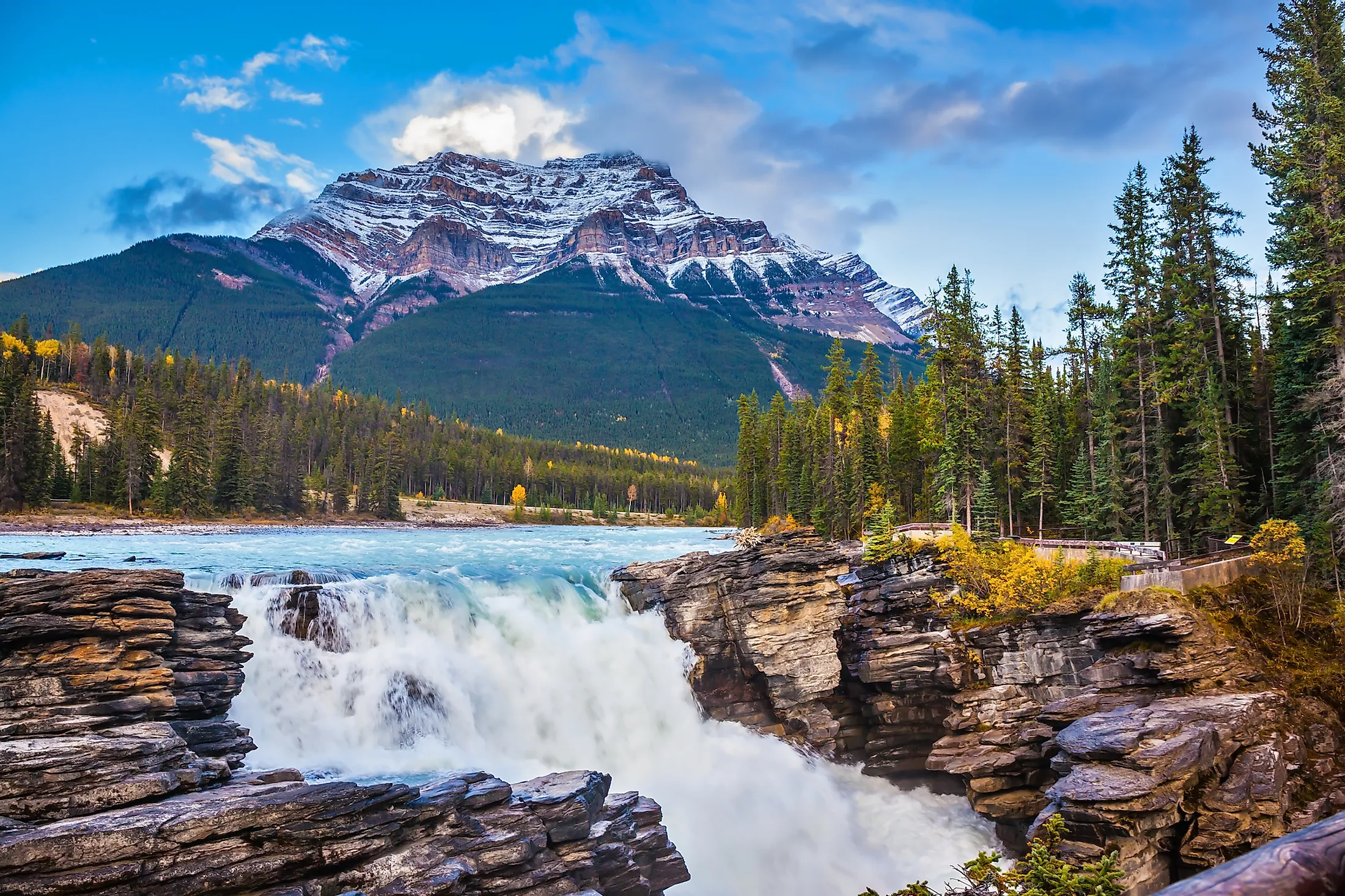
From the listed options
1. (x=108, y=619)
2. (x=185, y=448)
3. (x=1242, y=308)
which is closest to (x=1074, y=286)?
(x=1242, y=308)

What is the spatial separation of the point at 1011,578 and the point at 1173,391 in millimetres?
14229

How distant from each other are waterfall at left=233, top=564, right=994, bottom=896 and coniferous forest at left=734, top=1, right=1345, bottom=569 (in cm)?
1545

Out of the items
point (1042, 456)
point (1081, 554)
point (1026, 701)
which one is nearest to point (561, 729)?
point (1026, 701)

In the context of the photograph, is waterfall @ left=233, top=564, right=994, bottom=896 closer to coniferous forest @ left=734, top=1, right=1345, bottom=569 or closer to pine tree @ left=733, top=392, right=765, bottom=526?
coniferous forest @ left=734, top=1, right=1345, bottom=569

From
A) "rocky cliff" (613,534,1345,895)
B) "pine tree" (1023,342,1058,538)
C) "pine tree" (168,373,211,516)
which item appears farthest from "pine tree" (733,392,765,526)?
"pine tree" (168,373,211,516)

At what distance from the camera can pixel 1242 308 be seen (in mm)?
36000

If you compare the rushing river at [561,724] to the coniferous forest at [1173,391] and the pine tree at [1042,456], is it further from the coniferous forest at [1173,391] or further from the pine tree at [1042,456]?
the pine tree at [1042,456]

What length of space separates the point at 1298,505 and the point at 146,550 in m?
63.1

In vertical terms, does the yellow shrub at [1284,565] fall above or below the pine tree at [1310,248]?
below

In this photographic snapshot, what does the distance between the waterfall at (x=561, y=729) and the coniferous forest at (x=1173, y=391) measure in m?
15.5

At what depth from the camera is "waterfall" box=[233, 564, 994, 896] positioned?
22.6 metres

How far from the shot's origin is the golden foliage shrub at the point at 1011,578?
29078 mm

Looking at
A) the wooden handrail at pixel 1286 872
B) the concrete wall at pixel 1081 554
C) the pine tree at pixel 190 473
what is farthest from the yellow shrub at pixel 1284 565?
the pine tree at pixel 190 473

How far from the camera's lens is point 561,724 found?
27188mm
